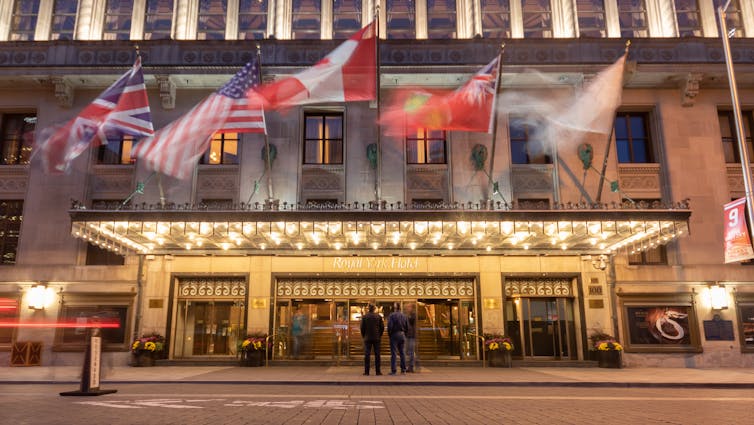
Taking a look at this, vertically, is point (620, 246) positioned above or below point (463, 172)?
below

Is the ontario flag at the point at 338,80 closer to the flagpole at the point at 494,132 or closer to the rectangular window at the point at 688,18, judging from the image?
the flagpole at the point at 494,132

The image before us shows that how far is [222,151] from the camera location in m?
21.3

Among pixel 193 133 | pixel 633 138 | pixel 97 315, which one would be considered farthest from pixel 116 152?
pixel 633 138

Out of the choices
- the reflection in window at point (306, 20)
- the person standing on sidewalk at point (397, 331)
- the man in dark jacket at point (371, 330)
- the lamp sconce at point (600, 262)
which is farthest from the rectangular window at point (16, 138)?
the lamp sconce at point (600, 262)

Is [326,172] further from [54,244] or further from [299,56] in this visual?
[54,244]

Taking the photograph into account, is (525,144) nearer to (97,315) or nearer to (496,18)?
(496,18)

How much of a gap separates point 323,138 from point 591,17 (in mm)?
12741

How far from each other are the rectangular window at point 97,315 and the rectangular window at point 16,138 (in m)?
6.39

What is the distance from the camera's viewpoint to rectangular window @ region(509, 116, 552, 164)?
2105 centimetres

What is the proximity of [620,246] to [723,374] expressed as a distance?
16.3ft

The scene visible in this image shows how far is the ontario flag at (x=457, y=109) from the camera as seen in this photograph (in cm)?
1559

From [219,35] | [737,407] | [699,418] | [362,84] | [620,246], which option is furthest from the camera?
[219,35]

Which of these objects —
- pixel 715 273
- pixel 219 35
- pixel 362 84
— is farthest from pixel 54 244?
pixel 715 273

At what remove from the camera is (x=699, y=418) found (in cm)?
715
